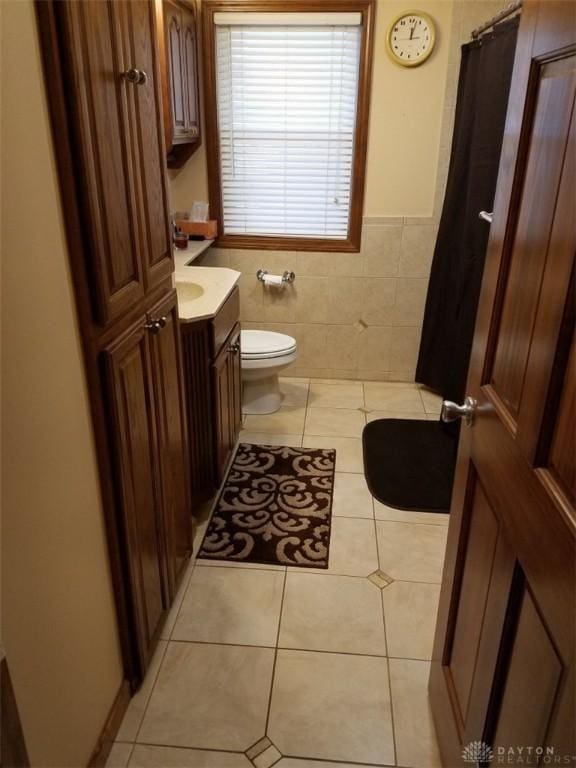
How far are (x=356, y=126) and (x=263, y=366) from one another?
56.8 inches

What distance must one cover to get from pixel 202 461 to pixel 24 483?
1.35 metres

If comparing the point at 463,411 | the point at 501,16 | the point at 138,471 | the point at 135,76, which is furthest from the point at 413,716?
the point at 501,16

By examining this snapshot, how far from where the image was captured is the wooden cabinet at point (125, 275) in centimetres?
108

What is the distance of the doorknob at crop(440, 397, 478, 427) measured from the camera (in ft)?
4.08

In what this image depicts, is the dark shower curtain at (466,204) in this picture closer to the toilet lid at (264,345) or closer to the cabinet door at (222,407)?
the toilet lid at (264,345)

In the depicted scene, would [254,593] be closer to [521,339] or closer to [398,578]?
[398,578]

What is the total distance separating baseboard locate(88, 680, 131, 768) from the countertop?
1.16 meters

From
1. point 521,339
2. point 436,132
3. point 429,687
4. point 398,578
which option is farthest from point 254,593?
point 436,132

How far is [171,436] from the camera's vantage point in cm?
179

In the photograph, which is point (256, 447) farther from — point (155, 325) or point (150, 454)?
point (155, 325)

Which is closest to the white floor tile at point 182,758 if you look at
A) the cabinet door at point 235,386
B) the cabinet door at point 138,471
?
the cabinet door at point 138,471

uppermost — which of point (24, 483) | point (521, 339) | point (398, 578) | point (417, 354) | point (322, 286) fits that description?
point (521, 339)

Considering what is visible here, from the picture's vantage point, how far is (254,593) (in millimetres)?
2016

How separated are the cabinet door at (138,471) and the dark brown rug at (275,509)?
53 cm
